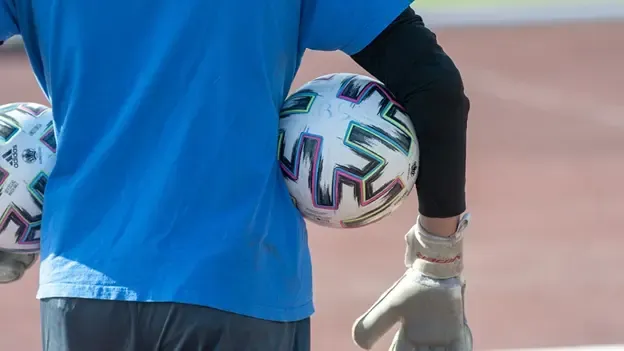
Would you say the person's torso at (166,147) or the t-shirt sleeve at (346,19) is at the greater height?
the t-shirt sleeve at (346,19)

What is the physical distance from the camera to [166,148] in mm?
1721

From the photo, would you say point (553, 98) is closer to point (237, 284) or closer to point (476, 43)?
point (476, 43)

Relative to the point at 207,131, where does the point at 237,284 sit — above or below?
below

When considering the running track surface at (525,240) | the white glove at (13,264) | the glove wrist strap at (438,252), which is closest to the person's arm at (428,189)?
the glove wrist strap at (438,252)

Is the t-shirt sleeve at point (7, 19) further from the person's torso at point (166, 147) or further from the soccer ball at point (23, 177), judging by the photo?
the soccer ball at point (23, 177)

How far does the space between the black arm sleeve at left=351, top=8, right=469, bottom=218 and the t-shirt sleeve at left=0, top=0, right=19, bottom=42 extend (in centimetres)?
63

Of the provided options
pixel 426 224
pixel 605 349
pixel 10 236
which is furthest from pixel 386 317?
pixel 605 349

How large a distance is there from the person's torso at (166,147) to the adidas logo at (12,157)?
282mm

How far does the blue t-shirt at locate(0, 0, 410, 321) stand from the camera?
1714 mm

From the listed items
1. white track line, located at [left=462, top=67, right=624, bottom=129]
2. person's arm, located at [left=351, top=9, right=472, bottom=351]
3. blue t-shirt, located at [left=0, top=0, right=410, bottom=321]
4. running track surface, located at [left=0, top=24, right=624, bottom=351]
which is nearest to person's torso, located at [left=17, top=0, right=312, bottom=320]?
Answer: blue t-shirt, located at [left=0, top=0, right=410, bottom=321]

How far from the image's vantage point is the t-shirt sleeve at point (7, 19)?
1.84m

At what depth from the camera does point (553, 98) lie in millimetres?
9805

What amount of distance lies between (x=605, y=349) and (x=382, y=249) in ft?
5.90

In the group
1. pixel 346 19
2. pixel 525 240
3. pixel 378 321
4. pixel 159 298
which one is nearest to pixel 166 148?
pixel 159 298
